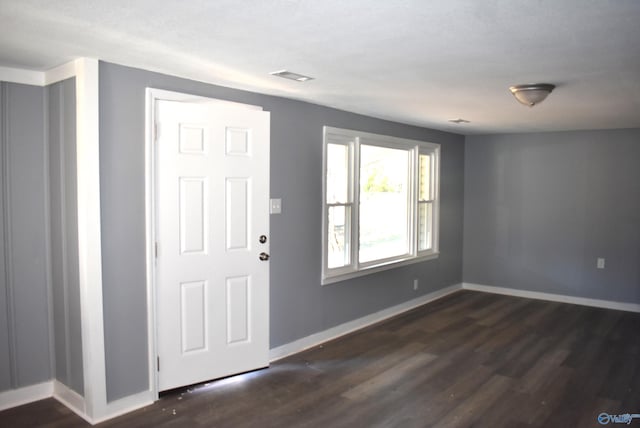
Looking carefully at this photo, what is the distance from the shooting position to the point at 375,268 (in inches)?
206

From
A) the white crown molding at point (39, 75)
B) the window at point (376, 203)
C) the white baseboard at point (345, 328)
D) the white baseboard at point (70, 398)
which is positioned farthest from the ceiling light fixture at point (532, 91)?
the white baseboard at point (70, 398)

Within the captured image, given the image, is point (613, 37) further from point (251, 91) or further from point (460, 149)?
point (460, 149)

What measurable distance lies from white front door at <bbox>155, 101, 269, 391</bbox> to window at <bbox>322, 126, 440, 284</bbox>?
95 cm

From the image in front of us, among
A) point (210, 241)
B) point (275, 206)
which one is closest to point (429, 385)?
point (275, 206)

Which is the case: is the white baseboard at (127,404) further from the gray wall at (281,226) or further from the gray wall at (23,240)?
the gray wall at (23,240)

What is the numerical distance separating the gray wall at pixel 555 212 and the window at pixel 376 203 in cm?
→ 95

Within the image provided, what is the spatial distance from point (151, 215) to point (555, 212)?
17.1 feet

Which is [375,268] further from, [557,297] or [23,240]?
[23,240]

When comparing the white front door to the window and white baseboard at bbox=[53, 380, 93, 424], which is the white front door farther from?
the window

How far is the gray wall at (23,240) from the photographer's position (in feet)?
10.5

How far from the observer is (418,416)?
3174 mm

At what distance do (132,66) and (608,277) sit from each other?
5.86 m

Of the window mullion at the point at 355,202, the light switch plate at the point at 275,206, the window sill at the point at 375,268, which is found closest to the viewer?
the light switch plate at the point at 275,206

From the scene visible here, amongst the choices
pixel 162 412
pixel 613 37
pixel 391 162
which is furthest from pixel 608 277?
pixel 162 412
